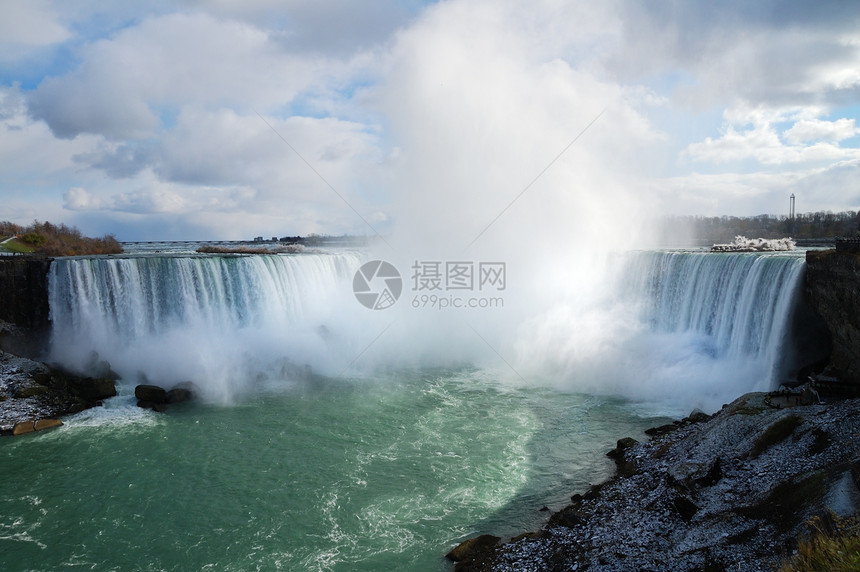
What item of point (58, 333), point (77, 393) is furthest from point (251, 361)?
point (58, 333)

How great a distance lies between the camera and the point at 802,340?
46.4 feet

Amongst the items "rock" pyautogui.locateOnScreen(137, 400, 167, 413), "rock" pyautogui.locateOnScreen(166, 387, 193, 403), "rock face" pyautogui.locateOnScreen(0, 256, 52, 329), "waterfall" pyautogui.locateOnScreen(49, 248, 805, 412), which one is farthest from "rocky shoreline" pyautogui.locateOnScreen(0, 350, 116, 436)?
"rock" pyautogui.locateOnScreen(166, 387, 193, 403)

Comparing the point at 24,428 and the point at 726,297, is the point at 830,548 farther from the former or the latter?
the point at 24,428

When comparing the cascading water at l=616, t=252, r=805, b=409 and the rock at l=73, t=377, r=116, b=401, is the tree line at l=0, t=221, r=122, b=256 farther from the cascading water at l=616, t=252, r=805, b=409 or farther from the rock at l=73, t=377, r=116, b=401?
the cascading water at l=616, t=252, r=805, b=409

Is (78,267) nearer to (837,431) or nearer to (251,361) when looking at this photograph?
(251,361)

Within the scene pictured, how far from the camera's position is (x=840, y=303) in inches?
488

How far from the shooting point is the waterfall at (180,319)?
18.6 meters

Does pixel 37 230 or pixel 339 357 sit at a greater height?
pixel 37 230

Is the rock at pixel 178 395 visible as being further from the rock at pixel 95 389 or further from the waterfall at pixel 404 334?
the rock at pixel 95 389

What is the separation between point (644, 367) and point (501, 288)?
11.3 meters

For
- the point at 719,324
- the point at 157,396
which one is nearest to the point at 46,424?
the point at 157,396

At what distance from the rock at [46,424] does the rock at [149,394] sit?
7.26ft

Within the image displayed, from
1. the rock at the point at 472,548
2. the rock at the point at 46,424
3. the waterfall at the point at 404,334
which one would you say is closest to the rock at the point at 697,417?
the waterfall at the point at 404,334

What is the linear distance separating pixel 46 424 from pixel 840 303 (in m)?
22.1
